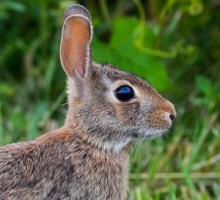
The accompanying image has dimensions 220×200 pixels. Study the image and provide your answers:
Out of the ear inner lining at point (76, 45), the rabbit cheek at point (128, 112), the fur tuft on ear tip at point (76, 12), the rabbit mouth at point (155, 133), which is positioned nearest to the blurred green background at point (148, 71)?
the rabbit mouth at point (155, 133)

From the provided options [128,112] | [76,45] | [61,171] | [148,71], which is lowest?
[61,171]

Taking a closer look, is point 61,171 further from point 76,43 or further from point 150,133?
point 76,43

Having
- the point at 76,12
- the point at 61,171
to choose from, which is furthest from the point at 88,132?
the point at 76,12

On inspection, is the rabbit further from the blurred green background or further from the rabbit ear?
the blurred green background

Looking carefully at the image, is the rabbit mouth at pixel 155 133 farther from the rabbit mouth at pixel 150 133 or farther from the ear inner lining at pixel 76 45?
the ear inner lining at pixel 76 45

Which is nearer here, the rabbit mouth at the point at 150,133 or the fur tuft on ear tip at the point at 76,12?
the rabbit mouth at the point at 150,133

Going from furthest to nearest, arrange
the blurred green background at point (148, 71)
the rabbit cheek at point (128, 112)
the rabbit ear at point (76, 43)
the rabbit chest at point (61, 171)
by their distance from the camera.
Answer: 1. the blurred green background at point (148, 71)
2. the rabbit ear at point (76, 43)
3. the rabbit cheek at point (128, 112)
4. the rabbit chest at point (61, 171)

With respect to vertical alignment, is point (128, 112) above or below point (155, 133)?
above

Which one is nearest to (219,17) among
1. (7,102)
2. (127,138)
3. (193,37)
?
(193,37)
